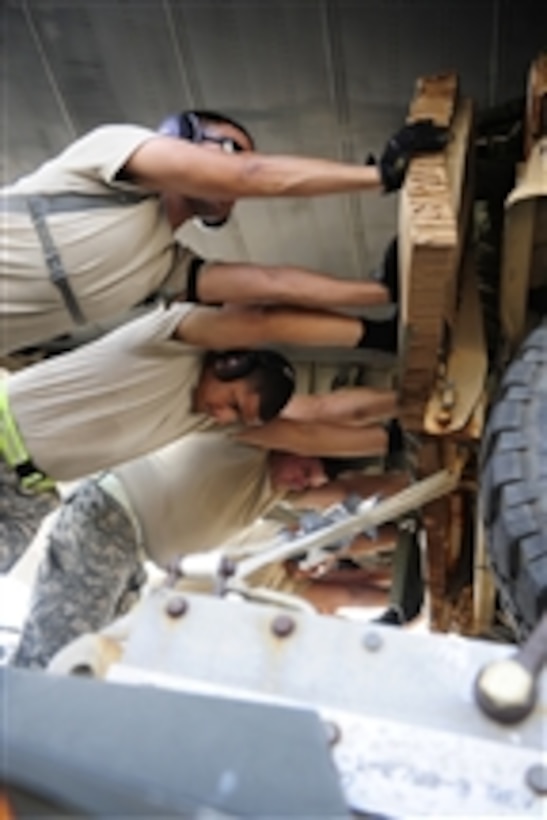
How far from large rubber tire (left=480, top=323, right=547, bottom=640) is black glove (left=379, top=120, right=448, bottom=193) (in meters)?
0.43

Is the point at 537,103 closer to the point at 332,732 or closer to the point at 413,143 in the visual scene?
the point at 413,143

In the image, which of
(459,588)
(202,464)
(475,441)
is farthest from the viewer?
(202,464)

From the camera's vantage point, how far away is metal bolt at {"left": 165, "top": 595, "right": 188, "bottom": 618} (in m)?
0.84

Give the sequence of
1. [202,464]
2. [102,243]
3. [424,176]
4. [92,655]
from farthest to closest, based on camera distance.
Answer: [202,464] < [102,243] < [424,176] < [92,655]

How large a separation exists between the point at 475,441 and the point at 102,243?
0.95m

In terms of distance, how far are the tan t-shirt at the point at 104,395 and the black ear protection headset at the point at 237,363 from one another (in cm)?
6

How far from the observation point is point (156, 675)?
804 mm

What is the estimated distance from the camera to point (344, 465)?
3043 millimetres

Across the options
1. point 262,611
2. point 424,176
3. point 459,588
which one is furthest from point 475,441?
point 262,611

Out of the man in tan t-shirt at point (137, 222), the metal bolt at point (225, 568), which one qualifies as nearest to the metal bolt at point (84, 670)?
the metal bolt at point (225, 568)

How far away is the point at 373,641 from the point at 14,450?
187 cm

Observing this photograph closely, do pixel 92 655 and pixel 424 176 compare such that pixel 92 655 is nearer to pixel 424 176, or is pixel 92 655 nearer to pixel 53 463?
pixel 424 176

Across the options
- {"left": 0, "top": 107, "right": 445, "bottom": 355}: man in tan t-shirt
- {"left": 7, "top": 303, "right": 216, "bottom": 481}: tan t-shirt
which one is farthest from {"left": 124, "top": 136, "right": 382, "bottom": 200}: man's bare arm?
{"left": 7, "top": 303, "right": 216, "bottom": 481}: tan t-shirt

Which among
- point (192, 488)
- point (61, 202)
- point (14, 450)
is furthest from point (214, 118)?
point (192, 488)
